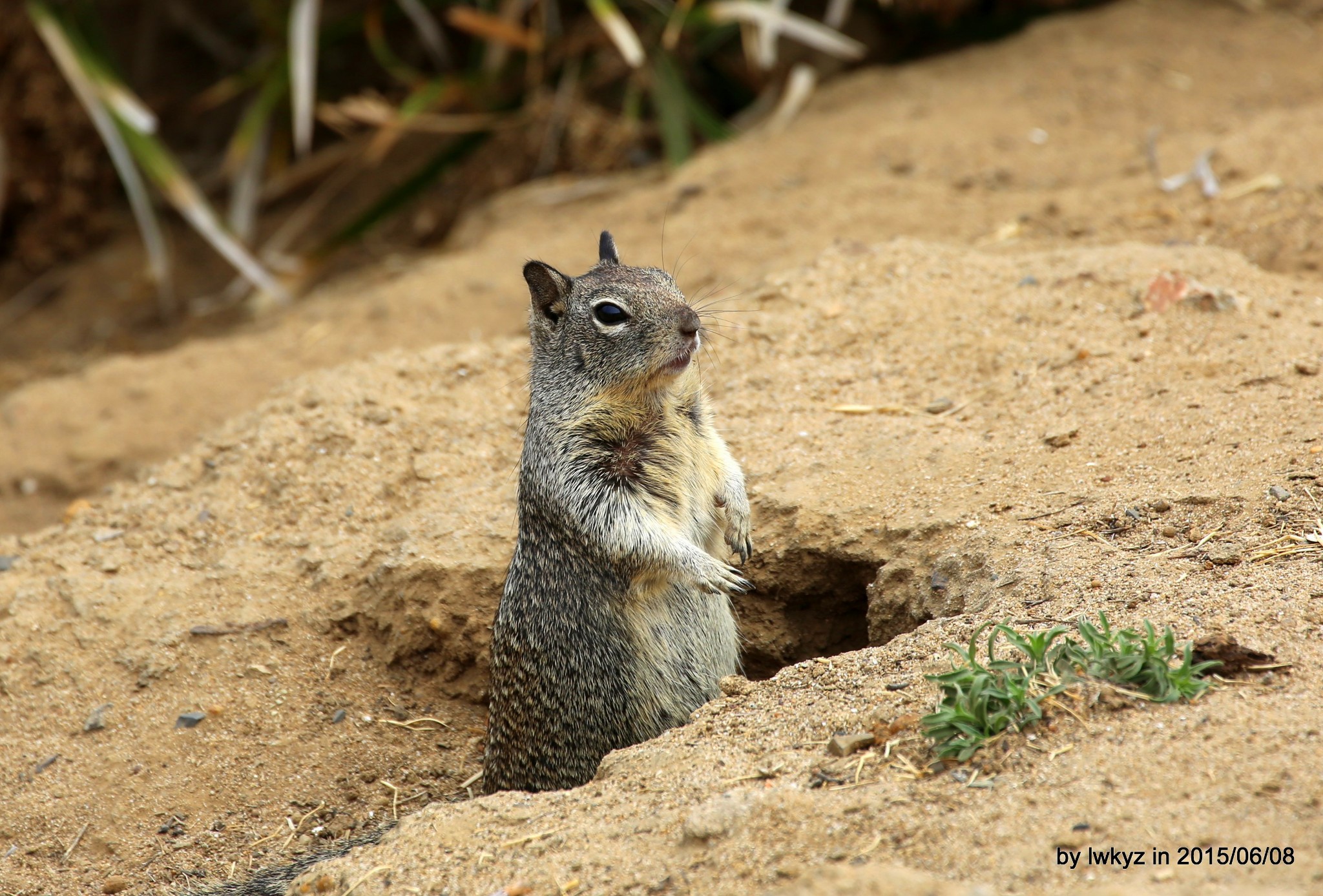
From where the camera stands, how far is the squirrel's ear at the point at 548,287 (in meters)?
4.45

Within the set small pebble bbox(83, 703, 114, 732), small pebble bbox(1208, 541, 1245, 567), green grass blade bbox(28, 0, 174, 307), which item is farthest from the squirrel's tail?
green grass blade bbox(28, 0, 174, 307)

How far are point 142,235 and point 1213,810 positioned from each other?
10.1 meters

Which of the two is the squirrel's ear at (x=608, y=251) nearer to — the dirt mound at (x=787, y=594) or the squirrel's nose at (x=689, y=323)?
the squirrel's nose at (x=689, y=323)

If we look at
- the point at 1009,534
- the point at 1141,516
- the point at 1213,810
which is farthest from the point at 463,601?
the point at 1213,810

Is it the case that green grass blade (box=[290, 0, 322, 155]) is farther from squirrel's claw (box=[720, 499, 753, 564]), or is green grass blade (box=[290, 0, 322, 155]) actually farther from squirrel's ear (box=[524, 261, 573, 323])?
squirrel's claw (box=[720, 499, 753, 564])

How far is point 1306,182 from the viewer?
6.31 metres

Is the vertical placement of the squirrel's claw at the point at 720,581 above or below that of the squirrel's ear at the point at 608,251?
below

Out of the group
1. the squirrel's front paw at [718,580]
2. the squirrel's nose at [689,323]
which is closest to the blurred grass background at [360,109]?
the squirrel's nose at [689,323]

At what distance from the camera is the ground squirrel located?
13.7ft

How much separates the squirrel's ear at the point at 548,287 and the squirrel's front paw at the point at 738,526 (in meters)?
0.90

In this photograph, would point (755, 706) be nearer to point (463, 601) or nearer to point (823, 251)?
point (463, 601)

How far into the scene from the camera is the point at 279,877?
3.95m

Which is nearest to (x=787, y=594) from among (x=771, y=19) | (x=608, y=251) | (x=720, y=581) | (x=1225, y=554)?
(x=720, y=581)

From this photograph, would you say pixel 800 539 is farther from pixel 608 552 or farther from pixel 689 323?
pixel 689 323
